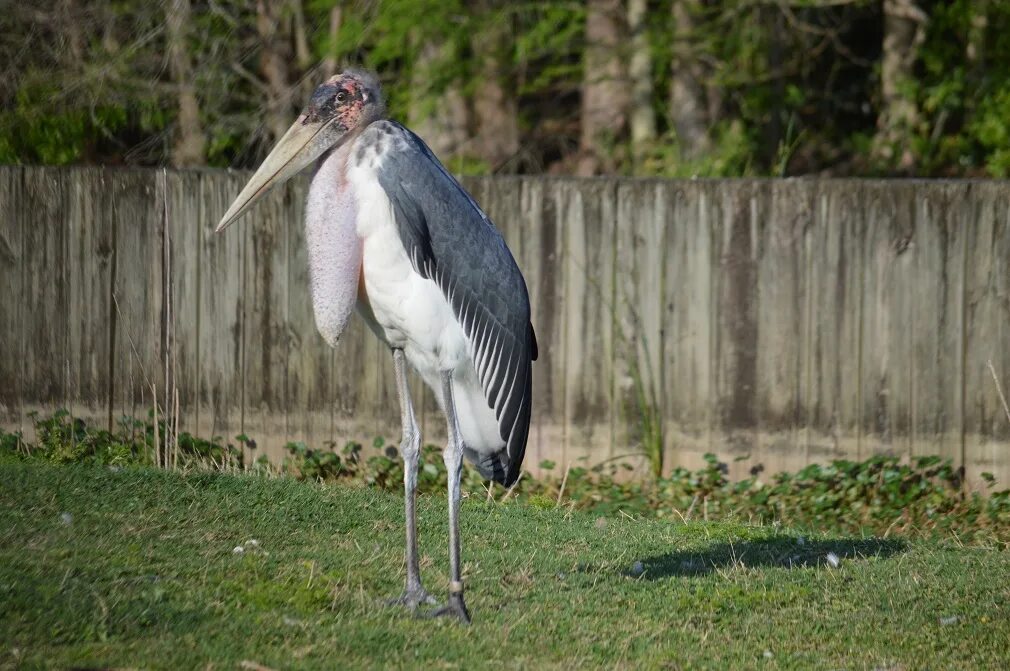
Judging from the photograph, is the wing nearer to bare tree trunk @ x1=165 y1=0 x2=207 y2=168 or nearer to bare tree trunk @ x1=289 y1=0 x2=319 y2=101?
bare tree trunk @ x1=165 y1=0 x2=207 y2=168

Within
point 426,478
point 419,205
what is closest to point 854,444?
point 426,478

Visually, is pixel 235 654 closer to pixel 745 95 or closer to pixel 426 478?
pixel 426 478

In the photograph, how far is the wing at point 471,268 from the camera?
501cm

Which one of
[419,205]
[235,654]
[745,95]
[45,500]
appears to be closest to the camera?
[235,654]

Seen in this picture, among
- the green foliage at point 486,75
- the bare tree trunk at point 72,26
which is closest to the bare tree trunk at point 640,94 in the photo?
the green foliage at point 486,75

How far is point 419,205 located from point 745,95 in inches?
381

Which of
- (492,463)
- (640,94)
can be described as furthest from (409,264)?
(640,94)

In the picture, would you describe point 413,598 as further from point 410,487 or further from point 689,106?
point 689,106

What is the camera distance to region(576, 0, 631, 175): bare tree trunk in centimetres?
1239

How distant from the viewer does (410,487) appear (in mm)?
5336

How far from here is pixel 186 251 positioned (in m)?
8.98

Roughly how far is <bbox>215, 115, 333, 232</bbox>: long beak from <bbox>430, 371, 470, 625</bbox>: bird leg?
0.94 m

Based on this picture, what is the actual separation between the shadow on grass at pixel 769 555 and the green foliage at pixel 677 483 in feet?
3.83

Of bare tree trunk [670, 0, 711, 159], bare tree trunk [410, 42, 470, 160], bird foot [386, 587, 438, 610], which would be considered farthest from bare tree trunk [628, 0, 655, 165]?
bird foot [386, 587, 438, 610]
